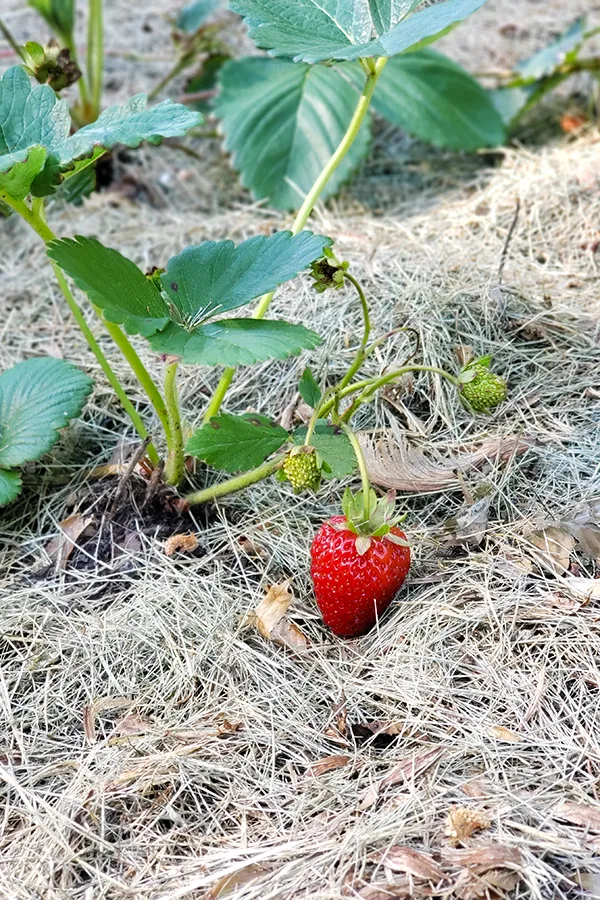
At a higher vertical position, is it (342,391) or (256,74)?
(256,74)

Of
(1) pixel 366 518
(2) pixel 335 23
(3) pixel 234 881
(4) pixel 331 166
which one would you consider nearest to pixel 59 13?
(2) pixel 335 23

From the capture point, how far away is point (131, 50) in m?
2.96

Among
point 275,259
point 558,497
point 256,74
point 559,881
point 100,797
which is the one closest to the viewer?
point 559,881

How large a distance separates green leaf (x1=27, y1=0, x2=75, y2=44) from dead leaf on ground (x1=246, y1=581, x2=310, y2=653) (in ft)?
6.24

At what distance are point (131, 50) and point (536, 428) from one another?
2348mm

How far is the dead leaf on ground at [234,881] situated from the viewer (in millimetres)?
895

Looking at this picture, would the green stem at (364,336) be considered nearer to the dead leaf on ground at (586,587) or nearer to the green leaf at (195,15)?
the dead leaf on ground at (586,587)

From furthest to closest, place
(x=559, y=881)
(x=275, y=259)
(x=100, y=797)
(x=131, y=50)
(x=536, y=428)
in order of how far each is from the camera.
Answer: (x=131, y=50), (x=536, y=428), (x=275, y=259), (x=100, y=797), (x=559, y=881)

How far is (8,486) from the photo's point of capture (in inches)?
53.8

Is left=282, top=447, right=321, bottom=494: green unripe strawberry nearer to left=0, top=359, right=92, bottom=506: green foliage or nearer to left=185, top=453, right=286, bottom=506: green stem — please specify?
left=185, top=453, right=286, bottom=506: green stem

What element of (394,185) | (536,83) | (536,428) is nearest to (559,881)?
(536,428)

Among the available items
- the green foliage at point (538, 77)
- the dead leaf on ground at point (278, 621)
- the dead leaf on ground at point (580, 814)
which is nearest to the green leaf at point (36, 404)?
the dead leaf on ground at point (278, 621)

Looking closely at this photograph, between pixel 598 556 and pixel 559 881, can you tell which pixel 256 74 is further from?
pixel 559 881

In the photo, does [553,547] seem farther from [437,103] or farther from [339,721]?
[437,103]
